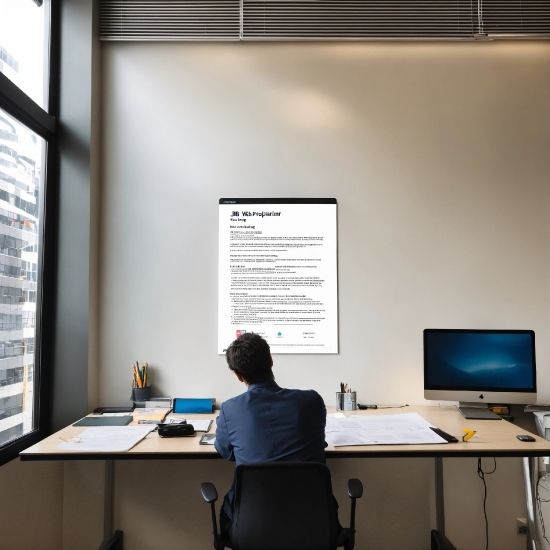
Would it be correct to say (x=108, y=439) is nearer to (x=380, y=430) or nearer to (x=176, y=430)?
(x=176, y=430)

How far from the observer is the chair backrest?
5.57ft

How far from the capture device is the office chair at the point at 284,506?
170 centimetres

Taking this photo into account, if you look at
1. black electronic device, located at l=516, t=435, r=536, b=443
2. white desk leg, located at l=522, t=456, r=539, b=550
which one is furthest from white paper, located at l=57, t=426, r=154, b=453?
white desk leg, located at l=522, t=456, r=539, b=550

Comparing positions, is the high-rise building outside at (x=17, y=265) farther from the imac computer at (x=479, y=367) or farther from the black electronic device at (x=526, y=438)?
the black electronic device at (x=526, y=438)

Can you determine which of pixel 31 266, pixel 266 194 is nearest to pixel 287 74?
pixel 266 194

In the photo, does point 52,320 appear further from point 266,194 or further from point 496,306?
point 496,306

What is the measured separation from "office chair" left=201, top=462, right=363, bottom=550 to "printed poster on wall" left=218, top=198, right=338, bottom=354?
132 centimetres

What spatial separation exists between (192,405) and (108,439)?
0.65 m

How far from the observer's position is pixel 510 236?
10.1 ft

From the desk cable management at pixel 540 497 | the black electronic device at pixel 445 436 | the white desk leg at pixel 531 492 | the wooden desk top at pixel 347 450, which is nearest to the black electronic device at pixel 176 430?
the wooden desk top at pixel 347 450

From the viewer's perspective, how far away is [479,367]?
276cm

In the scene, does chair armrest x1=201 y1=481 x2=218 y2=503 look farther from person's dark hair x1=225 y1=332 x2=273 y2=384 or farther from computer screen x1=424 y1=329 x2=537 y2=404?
computer screen x1=424 y1=329 x2=537 y2=404

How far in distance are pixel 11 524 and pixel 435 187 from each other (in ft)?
9.53

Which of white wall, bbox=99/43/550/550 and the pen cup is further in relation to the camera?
white wall, bbox=99/43/550/550
